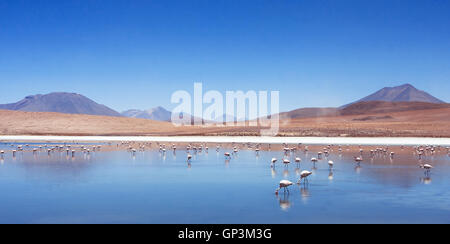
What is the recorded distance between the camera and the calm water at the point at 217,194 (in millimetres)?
10000

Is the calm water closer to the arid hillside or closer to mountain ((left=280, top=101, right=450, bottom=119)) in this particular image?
the arid hillside

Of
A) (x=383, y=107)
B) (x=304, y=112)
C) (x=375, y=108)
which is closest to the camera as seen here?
(x=383, y=107)

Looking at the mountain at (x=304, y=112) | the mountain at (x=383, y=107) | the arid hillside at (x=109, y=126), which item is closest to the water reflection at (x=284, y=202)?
the arid hillside at (x=109, y=126)

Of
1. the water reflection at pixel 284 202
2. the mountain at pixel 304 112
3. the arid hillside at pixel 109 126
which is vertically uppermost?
the mountain at pixel 304 112

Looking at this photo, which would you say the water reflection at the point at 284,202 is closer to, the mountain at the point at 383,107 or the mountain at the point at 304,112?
the mountain at the point at 383,107

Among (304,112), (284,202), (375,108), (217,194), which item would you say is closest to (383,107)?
(375,108)

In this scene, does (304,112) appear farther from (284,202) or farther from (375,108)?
(284,202)

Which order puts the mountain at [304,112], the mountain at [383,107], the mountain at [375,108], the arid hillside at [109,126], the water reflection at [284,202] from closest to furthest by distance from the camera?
the water reflection at [284,202] → the arid hillside at [109,126] → the mountain at [375,108] → the mountain at [383,107] → the mountain at [304,112]

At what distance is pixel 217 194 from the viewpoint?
12.8 m

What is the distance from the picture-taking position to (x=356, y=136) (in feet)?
149

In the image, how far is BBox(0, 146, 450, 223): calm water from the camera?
1000 cm

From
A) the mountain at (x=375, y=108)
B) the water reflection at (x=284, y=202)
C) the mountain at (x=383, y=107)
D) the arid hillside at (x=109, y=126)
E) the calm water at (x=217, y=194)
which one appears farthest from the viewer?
the mountain at (x=383, y=107)
